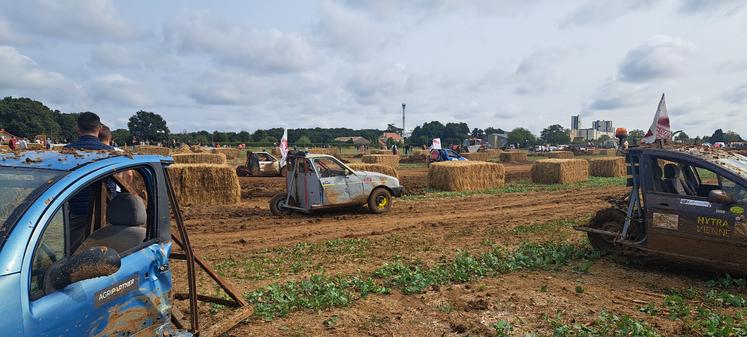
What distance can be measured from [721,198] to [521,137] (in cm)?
12596

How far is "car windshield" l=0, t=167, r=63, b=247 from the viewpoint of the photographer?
8.37 ft

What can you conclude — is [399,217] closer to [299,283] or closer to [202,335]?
[299,283]

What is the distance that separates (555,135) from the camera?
13062 cm

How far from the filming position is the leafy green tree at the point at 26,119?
60.1 metres

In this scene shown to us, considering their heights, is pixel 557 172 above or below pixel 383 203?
above

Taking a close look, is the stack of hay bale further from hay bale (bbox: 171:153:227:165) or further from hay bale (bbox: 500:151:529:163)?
hay bale (bbox: 500:151:529:163)

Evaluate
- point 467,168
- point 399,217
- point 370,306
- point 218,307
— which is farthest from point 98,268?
point 467,168

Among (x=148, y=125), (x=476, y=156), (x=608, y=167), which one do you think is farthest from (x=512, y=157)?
(x=148, y=125)

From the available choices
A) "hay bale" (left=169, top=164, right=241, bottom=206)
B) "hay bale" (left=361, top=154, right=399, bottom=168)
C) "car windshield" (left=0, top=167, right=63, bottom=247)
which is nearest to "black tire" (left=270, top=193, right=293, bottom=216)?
"hay bale" (left=169, top=164, right=241, bottom=206)

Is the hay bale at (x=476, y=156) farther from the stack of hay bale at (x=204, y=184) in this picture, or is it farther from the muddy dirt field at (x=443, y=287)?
the muddy dirt field at (x=443, y=287)

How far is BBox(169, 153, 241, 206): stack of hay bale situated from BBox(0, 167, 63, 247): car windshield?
1233cm

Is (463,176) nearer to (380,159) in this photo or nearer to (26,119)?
(380,159)

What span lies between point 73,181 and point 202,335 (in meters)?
1.69

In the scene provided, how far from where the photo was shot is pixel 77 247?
323 centimetres
